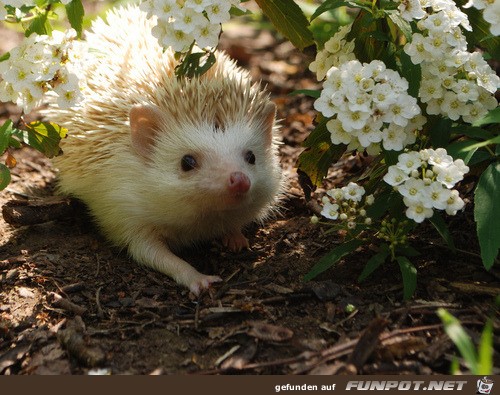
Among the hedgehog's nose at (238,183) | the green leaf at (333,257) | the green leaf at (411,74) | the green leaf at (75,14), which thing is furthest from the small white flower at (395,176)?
the green leaf at (75,14)

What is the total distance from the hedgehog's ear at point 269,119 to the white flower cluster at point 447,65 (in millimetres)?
1657

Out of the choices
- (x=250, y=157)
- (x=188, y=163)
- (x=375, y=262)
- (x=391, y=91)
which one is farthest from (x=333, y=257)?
(x=188, y=163)

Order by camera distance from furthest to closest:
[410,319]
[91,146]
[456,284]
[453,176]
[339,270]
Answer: [91,146]
[339,270]
[456,284]
[410,319]
[453,176]

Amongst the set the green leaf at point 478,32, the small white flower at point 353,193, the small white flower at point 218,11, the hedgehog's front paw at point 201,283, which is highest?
the small white flower at point 218,11

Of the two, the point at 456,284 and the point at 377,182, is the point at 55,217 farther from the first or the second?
the point at 456,284

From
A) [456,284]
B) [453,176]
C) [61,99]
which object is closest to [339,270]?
[456,284]

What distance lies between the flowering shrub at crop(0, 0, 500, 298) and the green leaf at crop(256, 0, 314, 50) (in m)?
0.30

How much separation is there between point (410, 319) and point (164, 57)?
3.32 metres

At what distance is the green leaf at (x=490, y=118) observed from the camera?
4215 millimetres

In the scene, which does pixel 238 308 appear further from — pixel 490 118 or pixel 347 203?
pixel 490 118

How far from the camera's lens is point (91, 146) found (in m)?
6.02

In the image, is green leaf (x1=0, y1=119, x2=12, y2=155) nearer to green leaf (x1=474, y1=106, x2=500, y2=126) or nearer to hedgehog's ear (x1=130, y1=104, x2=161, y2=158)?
hedgehog's ear (x1=130, y1=104, x2=161, y2=158)

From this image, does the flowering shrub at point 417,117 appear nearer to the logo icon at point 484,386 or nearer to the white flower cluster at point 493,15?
the white flower cluster at point 493,15

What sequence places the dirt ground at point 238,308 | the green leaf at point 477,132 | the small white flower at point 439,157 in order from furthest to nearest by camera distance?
the green leaf at point 477,132 → the small white flower at point 439,157 → the dirt ground at point 238,308
